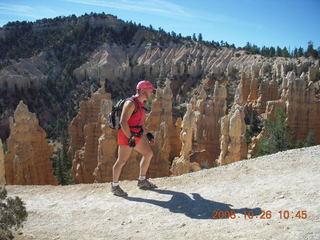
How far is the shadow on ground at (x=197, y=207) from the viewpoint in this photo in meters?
4.81

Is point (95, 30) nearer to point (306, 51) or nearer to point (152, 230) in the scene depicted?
point (306, 51)

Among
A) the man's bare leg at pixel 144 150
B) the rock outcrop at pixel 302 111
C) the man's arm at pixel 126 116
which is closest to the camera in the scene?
the man's arm at pixel 126 116

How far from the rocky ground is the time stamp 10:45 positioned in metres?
0.02

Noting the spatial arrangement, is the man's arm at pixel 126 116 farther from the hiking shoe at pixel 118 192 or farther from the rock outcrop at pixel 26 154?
the rock outcrop at pixel 26 154

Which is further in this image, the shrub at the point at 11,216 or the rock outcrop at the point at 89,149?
the rock outcrop at the point at 89,149

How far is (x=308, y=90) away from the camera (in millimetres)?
28438

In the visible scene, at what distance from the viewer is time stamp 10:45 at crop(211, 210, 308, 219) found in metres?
4.41

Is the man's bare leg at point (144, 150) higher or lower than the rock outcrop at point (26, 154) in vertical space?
higher

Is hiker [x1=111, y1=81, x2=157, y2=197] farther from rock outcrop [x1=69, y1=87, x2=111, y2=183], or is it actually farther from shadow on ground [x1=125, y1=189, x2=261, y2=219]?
rock outcrop [x1=69, y1=87, x2=111, y2=183]

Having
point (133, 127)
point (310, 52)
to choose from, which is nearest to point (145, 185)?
point (133, 127)

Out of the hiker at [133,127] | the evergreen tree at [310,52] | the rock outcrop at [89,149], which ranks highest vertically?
the evergreen tree at [310,52]

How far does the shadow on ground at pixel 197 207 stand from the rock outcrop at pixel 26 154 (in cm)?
1380

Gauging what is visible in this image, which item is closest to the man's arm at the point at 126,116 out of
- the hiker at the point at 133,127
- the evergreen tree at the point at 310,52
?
the hiker at the point at 133,127

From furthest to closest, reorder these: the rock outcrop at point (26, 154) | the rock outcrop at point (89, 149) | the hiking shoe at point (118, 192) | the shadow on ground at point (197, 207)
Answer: the rock outcrop at point (89, 149) → the rock outcrop at point (26, 154) → the hiking shoe at point (118, 192) → the shadow on ground at point (197, 207)
